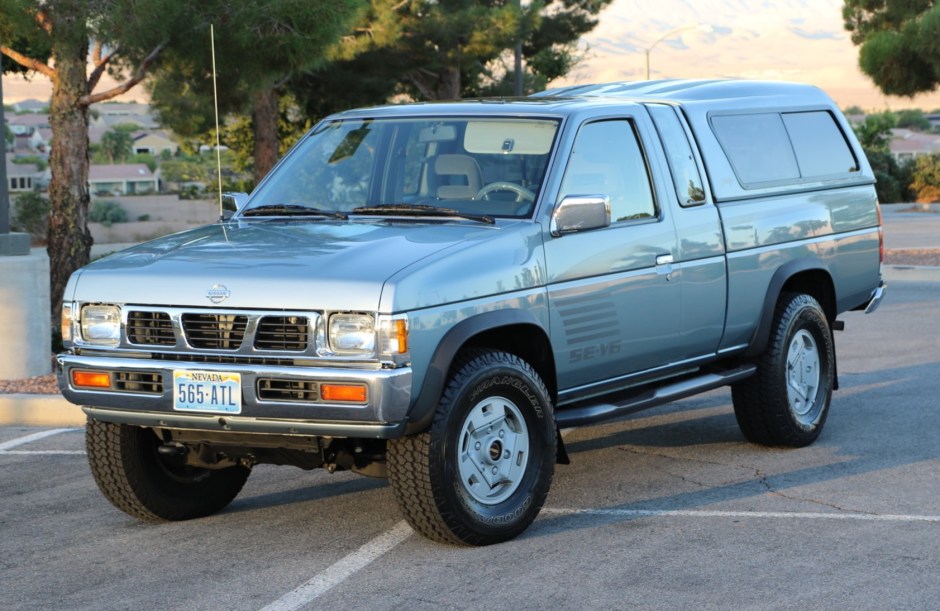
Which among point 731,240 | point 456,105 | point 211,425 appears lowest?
point 211,425

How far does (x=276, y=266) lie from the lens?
6309 millimetres

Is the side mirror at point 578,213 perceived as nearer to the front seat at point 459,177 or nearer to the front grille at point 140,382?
the front seat at point 459,177

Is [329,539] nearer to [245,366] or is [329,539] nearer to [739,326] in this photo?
[245,366]

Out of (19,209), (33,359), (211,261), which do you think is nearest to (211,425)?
(211,261)

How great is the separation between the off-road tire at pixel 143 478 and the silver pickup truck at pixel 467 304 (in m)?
0.01

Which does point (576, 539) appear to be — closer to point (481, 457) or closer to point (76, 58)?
point (481, 457)

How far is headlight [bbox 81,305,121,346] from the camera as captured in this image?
6504 mm

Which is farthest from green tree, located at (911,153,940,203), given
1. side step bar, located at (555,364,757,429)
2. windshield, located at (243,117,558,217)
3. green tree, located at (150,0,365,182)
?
windshield, located at (243,117,558,217)

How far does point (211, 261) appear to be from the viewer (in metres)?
6.46

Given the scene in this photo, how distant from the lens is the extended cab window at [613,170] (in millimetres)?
7398

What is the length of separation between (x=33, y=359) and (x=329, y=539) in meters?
5.56

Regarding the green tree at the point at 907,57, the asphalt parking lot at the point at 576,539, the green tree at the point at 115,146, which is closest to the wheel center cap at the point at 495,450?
the asphalt parking lot at the point at 576,539

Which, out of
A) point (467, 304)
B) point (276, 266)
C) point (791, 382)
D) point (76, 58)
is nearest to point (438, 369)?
point (467, 304)

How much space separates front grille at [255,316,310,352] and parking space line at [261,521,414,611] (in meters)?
0.94
